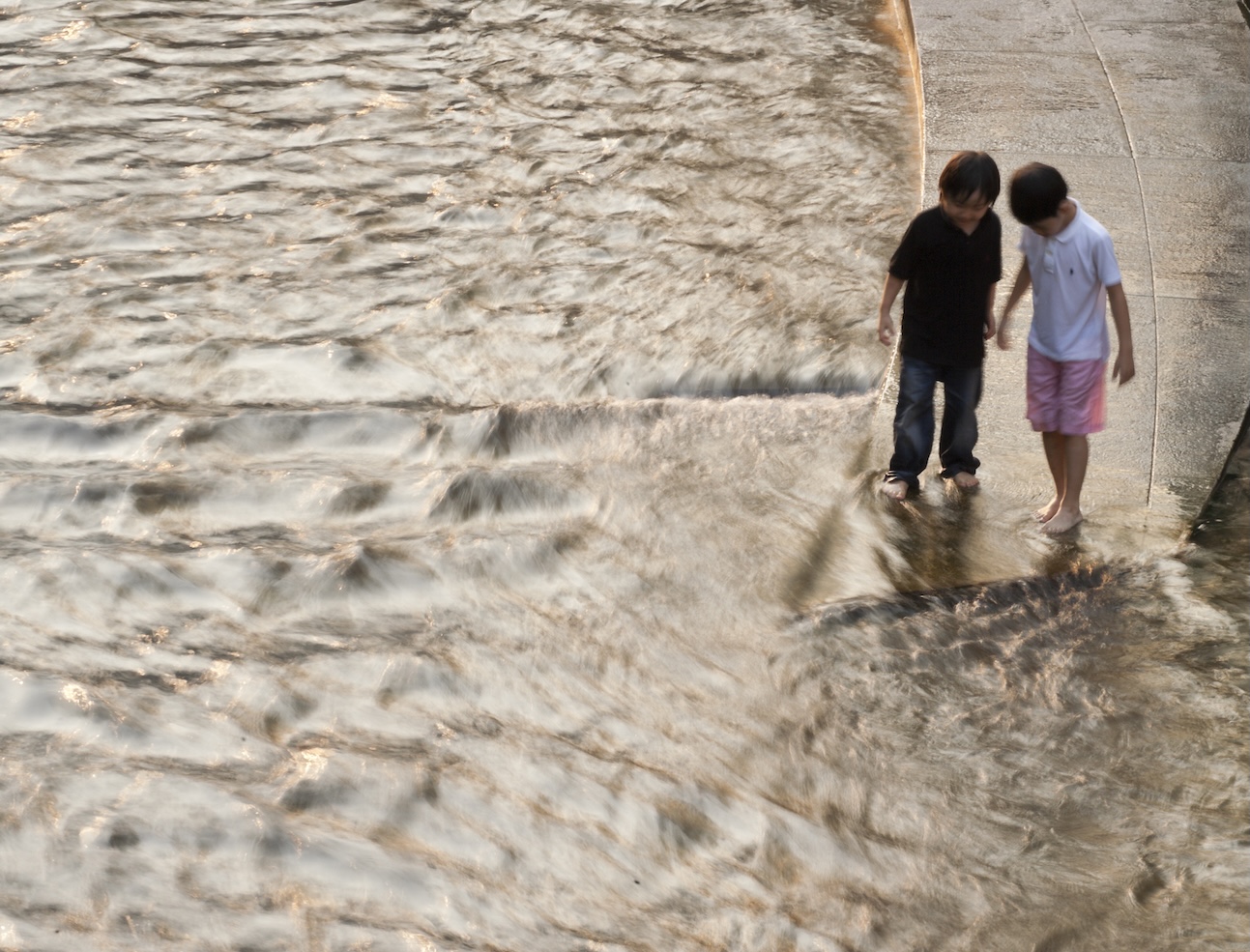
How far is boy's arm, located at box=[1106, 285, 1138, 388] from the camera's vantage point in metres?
4.61

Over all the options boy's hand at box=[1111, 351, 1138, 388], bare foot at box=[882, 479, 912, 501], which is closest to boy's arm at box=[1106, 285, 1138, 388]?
boy's hand at box=[1111, 351, 1138, 388]

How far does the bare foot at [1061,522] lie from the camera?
4.95 meters

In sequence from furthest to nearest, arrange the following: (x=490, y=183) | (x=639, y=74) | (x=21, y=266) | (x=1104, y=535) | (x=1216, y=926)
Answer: (x=639, y=74) → (x=490, y=183) → (x=21, y=266) → (x=1104, y=535) → (x=1216, y=926)

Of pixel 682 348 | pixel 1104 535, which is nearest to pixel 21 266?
pixel 682 348

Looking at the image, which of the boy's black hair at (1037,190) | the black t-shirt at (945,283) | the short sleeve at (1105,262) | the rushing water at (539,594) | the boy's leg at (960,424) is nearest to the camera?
the rushing water at (539,594)

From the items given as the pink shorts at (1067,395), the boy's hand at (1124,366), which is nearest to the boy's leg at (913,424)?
the pink shorts at (1067,395)

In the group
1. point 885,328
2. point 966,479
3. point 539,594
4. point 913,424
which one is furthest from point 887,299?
point 539,594

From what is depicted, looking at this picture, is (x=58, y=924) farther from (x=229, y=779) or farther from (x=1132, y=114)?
(x=1132, y=114)

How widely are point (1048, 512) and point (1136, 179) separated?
2.52 meters

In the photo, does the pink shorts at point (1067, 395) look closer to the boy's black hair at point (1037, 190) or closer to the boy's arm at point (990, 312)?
the boy's arm at point (990, 312)

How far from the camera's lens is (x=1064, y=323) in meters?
4.79

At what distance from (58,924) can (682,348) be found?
3687 mm

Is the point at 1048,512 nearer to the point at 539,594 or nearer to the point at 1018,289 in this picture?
the point at 1018,289

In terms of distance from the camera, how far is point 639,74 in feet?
29.3
